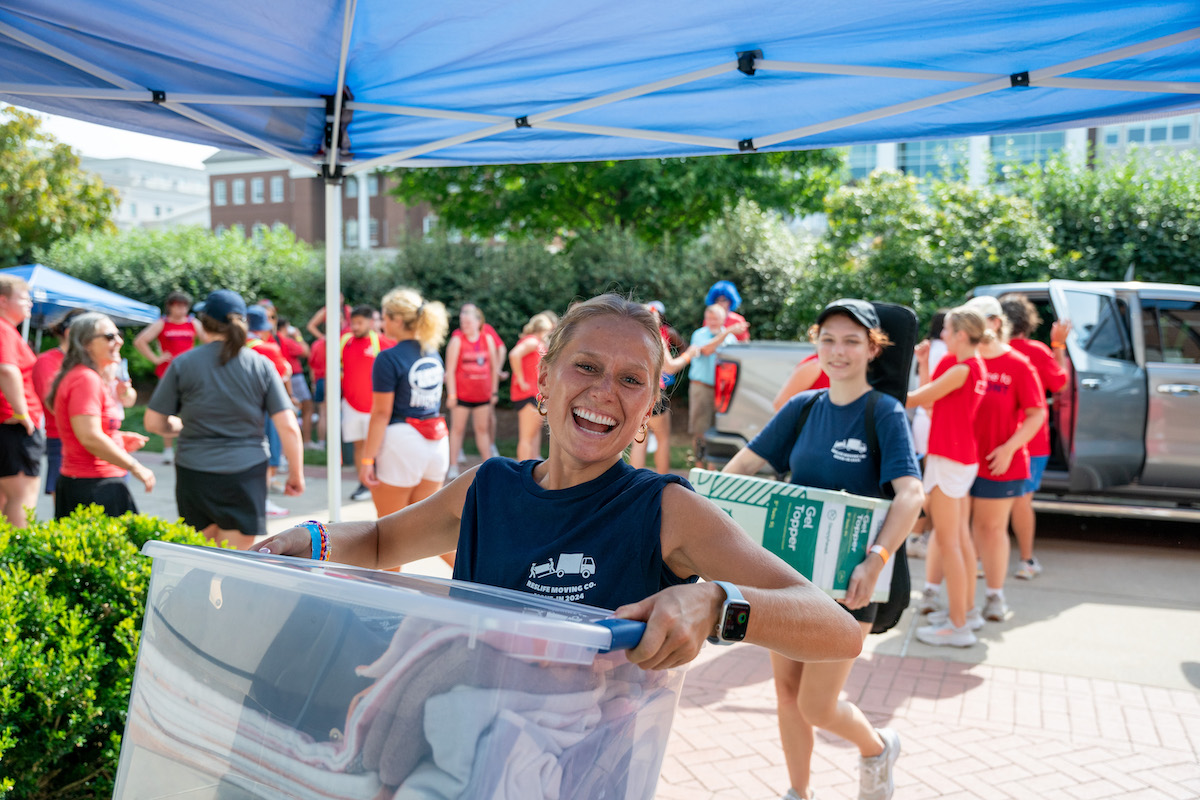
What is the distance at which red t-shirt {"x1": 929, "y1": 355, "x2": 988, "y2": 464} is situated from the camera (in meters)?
5.38

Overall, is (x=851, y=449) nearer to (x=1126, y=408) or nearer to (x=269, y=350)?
(x=1126, y=408)

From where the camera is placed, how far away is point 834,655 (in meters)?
1.62

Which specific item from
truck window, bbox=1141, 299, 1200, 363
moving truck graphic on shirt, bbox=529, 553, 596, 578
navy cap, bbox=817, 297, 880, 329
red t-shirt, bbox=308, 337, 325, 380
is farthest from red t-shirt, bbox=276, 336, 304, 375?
moving truck graphic on shirt, bbox=529, 553, 596, 578

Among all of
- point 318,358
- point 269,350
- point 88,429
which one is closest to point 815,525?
point 88,429

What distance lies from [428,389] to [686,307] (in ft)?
31.6

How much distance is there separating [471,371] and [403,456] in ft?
15.9

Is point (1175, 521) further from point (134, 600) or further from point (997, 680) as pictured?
point (134, 600)

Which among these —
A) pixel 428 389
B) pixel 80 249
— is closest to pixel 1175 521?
pixel 428 389

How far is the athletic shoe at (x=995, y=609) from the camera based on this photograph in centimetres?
593

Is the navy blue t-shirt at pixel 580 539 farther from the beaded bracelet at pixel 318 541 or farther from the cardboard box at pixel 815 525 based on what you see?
the cardboard box at pixel 815 525

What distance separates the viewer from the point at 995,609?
5.93 m

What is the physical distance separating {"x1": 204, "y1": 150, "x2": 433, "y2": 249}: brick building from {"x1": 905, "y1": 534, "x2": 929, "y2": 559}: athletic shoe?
50510 millimetres

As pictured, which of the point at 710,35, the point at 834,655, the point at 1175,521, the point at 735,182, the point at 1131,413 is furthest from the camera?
the point at 735,182

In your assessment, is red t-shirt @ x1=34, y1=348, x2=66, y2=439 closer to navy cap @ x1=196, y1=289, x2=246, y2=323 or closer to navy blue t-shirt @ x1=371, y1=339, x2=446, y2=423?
navy cap @ x1=196, y1=289, x2=246, y2=323
